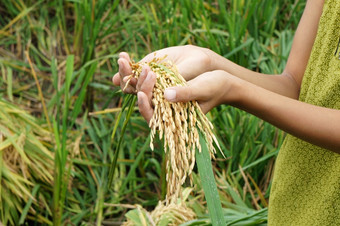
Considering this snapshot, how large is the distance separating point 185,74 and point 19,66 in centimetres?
181

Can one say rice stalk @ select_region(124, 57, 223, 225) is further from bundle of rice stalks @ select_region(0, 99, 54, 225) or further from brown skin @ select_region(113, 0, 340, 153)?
bundle of rice stalks @ select_region(0, 99, 54, 225)

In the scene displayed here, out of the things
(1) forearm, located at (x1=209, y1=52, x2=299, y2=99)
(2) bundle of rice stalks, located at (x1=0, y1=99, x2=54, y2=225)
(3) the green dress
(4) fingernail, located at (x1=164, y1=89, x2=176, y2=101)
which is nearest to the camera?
(4) fingernail, located at (x1=164, y1=89, x2=176, y2=101)

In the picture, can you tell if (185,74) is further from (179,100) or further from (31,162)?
(31,162)

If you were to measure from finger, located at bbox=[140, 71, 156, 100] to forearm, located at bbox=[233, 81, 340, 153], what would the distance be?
15cm

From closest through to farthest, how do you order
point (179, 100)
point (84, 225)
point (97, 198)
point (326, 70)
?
point (179, 100), point (326, 70), point (84, 225), point (97, 198)

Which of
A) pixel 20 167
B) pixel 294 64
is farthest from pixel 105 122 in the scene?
pixel 294 64

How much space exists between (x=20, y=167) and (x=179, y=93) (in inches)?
49.2

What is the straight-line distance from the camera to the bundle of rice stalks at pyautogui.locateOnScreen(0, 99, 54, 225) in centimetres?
189

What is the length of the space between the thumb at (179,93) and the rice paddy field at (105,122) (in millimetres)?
711

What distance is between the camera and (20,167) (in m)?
1.95

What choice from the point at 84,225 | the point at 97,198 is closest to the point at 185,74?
the point at 84,225

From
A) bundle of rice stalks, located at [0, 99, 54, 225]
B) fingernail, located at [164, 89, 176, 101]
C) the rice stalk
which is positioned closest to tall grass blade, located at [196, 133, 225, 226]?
the rice stalk

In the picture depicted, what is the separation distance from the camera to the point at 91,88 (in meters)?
2.54

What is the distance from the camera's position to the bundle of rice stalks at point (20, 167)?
189 centimetres
